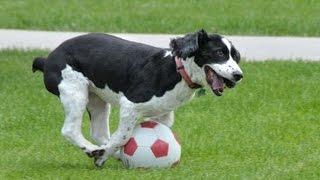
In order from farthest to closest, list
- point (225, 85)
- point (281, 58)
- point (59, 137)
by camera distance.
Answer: point (281, 58)
point (59, 137)
point (225, 85)

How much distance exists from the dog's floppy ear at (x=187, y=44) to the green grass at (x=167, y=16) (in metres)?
7.62

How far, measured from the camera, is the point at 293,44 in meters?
14.4

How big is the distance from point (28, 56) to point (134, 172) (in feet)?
19.1

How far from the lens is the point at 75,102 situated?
7.86 m

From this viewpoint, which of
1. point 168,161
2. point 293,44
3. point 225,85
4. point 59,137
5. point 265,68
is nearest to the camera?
point 225,85

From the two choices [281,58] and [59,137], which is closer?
[59,137]

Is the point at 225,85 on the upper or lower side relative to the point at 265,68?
upper

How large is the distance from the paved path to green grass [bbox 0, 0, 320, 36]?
0.42 m

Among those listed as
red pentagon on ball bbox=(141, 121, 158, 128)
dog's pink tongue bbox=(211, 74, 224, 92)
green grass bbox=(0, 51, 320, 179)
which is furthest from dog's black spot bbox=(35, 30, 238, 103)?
green grass bbox=(0, 51, 320, 179)

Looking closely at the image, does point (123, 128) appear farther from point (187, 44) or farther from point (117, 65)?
point (187, 44)

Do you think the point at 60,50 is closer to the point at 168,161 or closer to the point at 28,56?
the point at 168,161

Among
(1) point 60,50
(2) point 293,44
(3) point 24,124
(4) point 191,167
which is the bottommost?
(2) point 293,44

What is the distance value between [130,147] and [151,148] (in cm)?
16

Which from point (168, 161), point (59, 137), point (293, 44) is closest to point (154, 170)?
point (168, 161)
